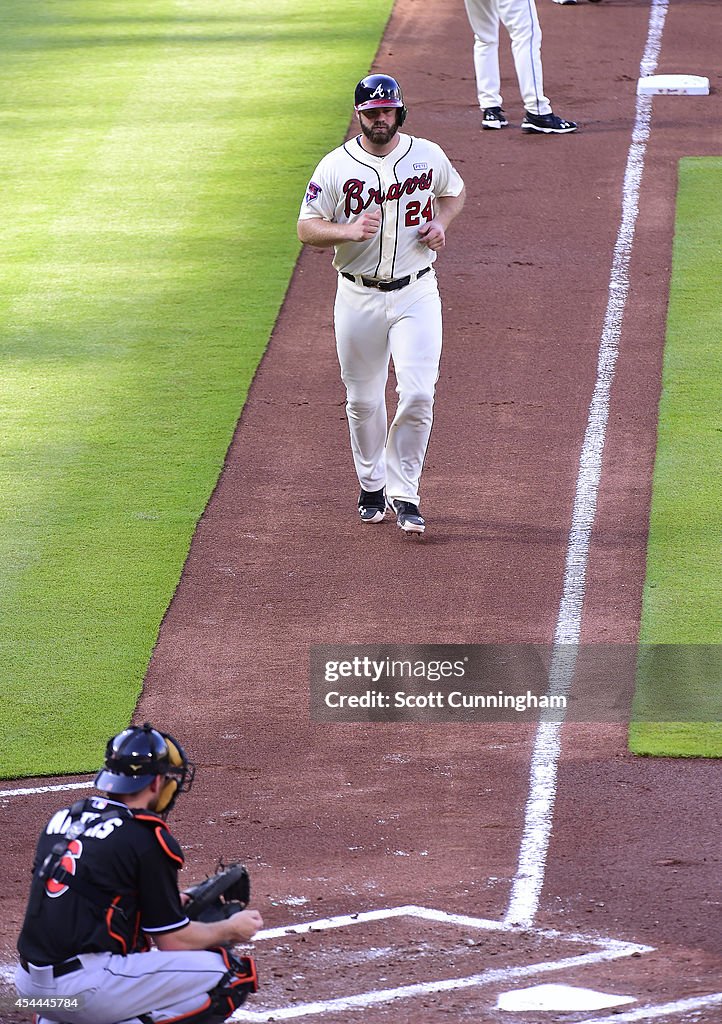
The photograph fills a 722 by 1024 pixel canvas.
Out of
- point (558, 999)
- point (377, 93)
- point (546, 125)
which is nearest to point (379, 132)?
point (377, 93)

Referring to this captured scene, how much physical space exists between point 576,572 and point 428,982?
3.37 m

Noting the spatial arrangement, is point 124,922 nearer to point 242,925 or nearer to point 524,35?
point 242,925

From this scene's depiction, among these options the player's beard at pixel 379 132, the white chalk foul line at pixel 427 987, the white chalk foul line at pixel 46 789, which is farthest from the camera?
the player's beard at pixel 379 132

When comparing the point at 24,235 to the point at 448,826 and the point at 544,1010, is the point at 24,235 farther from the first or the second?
the point at 544,1010

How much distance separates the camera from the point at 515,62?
14242mm

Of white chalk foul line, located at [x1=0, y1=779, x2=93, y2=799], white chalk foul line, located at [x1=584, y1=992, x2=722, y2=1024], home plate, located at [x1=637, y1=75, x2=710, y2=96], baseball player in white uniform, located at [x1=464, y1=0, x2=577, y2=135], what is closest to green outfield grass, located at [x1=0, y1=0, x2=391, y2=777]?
white chalk foul line, located at [x1=0, y1=779, x2=93, y2=799]

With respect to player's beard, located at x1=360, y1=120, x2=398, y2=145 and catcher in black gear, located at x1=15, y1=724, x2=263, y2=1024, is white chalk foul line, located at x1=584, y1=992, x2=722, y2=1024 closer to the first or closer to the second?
catcher in black gear, located at x1=15, y1=724, x2=263, y2=1024

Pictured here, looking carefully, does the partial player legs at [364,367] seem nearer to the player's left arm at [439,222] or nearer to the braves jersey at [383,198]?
the braves jersey at [383,198]

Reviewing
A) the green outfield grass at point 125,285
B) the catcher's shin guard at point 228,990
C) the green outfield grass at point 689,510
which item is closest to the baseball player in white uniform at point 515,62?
the green outfield grass at point 125,285

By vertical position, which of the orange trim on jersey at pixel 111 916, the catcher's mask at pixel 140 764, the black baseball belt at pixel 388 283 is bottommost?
the orange trim on jersey at pixel 111 916

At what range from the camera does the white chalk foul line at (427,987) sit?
4938mm

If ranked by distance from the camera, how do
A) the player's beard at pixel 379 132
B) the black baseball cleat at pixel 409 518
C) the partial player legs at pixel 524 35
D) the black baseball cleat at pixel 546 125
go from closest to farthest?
1. the player's beard at pixel 379 132
2. the black baseball cleat at pixel 409 518
3. the partial player legs at pixel 524 35
4. the black baseball cleat at pixel 546 125

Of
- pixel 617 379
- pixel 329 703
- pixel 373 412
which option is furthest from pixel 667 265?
pixel 329 703

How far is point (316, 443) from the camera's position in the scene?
970cm
